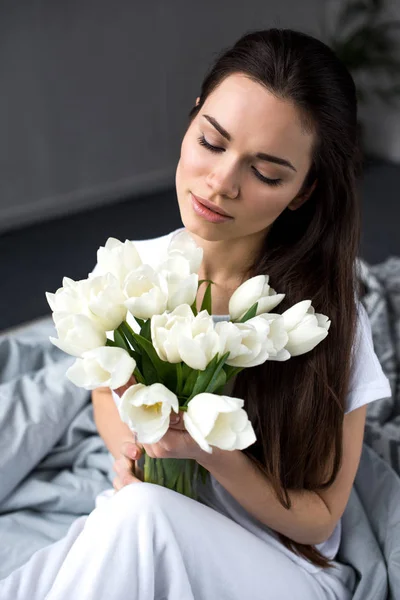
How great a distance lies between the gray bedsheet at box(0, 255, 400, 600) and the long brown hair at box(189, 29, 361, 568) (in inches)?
6.1

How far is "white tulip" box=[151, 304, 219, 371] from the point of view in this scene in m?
0.77

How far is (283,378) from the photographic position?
117 centimetres

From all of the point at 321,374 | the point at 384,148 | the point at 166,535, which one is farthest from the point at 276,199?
the point at 384,148

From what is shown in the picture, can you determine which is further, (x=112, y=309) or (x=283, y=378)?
→ (x=283, y=378)

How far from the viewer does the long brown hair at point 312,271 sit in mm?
1094

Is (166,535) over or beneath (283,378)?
beneath

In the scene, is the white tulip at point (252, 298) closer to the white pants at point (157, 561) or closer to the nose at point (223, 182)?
the nose at point (223, 182)

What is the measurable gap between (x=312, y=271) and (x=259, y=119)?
0.97ft

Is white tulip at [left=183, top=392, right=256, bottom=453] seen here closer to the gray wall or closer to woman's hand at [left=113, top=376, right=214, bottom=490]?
woman's hand at [left=113, top=376, right=214, bottom=490]

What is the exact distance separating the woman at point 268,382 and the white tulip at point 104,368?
0.18 metres

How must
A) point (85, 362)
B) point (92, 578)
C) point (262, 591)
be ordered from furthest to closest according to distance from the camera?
point (262, 591)
point (92, 578)
point (85, 362)

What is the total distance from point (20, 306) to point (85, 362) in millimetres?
2275

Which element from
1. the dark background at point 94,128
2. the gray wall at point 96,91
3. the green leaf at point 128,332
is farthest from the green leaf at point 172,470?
the gray wall at point 96,91

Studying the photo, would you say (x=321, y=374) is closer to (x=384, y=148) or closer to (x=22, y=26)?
(x=22, y=26)
